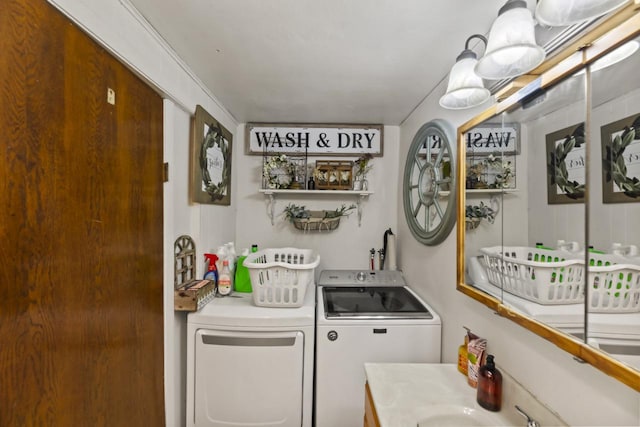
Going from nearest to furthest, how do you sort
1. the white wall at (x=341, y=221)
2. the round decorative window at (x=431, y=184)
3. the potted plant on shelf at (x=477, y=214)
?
the potted plant on shelf at (x=477, y=214)
the round decorative window at (x=431, y=184)
the white wall at (x=341, y=221)

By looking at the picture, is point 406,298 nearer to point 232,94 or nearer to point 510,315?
point 510,315

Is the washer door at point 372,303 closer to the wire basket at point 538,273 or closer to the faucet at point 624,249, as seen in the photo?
the wire basket at point 538,273

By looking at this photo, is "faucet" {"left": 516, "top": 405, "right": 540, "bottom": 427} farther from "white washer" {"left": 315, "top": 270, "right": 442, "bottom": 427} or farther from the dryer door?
the dryer door

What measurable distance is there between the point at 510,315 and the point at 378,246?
1.53m

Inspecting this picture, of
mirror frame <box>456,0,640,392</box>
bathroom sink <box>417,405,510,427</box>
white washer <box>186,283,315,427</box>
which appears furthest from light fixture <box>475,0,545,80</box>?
white washer <box>186,283,315,427</box>

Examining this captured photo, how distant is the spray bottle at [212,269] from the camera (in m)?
1.85

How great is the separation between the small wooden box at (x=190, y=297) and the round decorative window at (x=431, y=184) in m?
1.38

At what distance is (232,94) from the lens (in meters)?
1.85

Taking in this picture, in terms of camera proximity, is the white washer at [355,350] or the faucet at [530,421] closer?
the faucet at [530,421]

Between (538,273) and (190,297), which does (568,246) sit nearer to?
(538,273)

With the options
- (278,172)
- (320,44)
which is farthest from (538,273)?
(278,172)

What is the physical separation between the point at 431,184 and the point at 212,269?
1.53m

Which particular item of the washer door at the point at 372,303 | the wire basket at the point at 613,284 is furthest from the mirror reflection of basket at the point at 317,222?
the wire basket at the point at 613,284

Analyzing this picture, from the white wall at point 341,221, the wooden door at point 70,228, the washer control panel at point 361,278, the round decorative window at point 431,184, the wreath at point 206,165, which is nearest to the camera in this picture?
the wooden door at point 70,228
